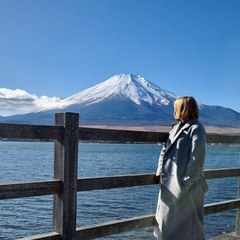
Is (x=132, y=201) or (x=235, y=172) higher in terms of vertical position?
(x=235, y=172)

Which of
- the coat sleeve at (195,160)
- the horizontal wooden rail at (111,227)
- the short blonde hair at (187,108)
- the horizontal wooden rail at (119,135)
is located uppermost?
the short blonde hair at (187,108)

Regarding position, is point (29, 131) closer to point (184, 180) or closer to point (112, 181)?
point (112, 181)

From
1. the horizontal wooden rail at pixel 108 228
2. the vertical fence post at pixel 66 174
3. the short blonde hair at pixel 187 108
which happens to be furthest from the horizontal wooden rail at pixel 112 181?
the short blonde hair at pixel 187 108

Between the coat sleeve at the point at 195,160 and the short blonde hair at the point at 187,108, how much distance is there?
23 cm

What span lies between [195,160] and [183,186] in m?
0.28

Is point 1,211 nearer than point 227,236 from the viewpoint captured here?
No

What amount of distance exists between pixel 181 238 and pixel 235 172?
190 cm

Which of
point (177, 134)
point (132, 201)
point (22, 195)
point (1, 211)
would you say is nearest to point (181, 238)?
point (177, 134)

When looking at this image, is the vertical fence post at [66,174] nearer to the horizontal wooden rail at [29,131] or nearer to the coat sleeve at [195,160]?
the horizontal wooden rail at [29,131]

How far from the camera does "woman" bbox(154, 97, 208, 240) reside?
372 cm

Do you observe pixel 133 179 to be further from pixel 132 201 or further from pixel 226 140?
pixel 132 201

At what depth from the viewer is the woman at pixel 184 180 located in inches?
147

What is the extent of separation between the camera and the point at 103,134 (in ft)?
12.8

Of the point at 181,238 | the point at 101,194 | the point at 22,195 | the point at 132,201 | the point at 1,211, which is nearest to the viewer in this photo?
the point at 22,195
